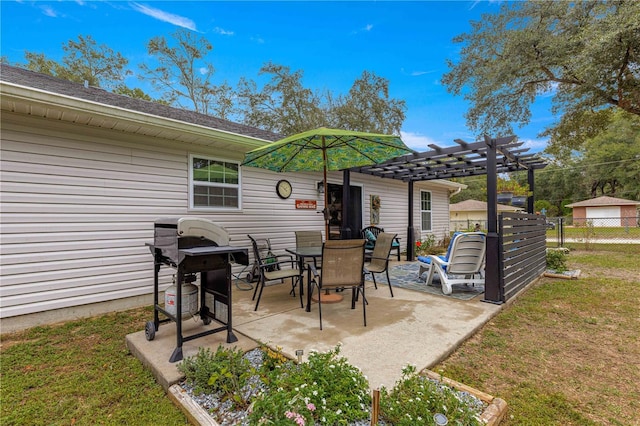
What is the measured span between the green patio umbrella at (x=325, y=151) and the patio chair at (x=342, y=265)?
935mm

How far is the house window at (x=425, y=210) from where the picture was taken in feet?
33.5

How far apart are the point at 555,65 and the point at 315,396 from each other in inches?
446

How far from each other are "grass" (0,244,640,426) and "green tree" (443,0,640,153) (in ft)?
22.6

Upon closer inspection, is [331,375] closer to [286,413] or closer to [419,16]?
[286,413]

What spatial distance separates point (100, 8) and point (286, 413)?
1216cm

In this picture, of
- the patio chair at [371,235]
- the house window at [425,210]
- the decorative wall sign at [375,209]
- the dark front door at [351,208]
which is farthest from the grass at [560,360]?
the house window at [425,210]

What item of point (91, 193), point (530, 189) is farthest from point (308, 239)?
point (530, 189)

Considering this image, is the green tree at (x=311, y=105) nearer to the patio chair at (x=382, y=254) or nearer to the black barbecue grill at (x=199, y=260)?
the patio chair at (x=382, y=254)

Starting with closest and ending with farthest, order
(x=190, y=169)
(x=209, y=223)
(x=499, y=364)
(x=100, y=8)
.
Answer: (x=499, y=364)
(x=209, y=223)
(x=190, y=169)
(x=100, y=8)

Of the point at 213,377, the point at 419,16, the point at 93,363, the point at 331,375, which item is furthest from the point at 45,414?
the point at 419,16

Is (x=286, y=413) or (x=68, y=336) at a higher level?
(x=286, y=413)

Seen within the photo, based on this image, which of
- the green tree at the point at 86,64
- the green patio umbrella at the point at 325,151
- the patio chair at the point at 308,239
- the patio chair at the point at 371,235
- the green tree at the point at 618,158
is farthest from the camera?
the green tree at the point at 618,158

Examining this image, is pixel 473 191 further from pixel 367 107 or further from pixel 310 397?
pixel 310 397

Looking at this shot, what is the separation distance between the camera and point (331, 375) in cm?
181
